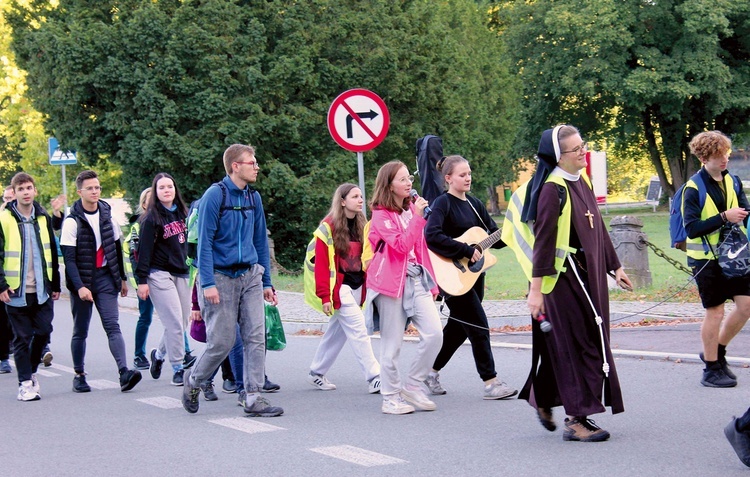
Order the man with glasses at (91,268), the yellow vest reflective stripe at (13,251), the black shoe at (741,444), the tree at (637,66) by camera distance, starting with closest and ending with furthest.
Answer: the black shoe at (741,444) < the man with glasses at (91,268) < the yellow vest reflective stripe at (13,251) < the tree at (637,66)

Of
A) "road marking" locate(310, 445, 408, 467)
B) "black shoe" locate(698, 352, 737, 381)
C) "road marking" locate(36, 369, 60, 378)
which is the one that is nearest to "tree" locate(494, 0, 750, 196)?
"road marking" locate(36, 369, 60, 378)

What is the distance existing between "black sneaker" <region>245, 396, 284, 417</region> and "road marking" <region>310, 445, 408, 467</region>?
132 cm

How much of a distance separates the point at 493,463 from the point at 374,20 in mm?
22632

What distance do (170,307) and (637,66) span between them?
40349 millimetres

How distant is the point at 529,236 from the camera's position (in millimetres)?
6898

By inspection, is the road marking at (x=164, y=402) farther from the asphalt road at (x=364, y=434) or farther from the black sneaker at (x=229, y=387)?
the black sneaker at (x=229, y=387)

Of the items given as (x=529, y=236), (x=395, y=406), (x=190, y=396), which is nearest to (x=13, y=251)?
(x=190, y=396)

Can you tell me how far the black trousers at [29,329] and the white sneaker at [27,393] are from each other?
0.06m

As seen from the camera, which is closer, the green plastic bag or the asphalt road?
the asphalt road

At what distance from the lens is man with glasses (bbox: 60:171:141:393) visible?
9.83 m

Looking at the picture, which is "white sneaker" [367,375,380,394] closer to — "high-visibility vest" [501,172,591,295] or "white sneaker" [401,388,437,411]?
"white sneaker" [401,388,437,411]

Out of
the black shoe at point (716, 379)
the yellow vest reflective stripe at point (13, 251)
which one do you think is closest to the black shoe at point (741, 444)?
the black shoe at point (716, 379)

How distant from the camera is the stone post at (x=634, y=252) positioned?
51.6 ft

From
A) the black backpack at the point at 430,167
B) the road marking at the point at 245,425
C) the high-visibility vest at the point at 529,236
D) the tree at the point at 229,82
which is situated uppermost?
the tree at the point at 229,82
